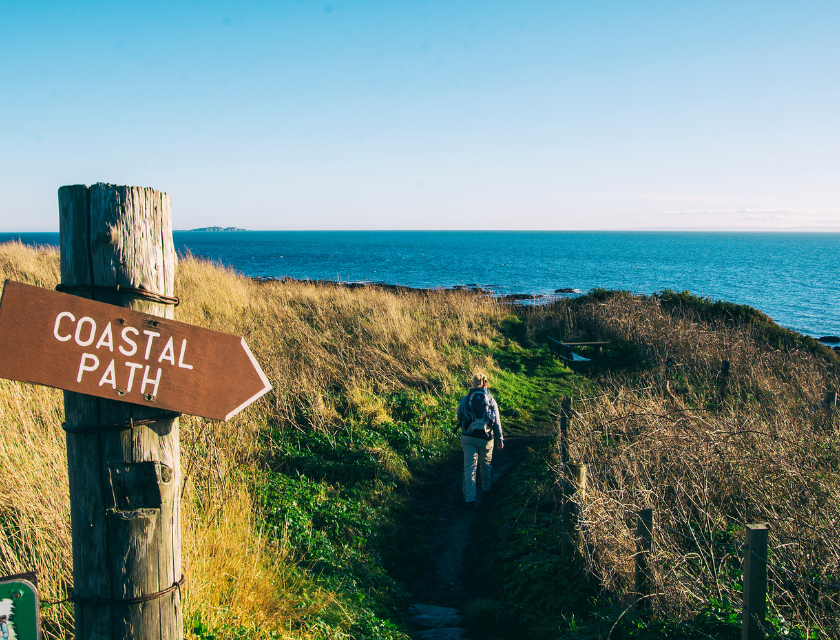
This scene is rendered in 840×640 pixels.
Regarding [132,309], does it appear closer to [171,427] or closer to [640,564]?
[171,427]

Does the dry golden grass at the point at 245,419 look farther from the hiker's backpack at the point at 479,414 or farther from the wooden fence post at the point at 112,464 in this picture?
the wooden fence post at the point at 112,464

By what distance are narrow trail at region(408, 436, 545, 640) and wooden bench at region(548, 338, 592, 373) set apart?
654cm

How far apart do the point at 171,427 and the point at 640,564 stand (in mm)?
3820

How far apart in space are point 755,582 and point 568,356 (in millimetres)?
11410

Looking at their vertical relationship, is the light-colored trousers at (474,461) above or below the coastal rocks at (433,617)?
above

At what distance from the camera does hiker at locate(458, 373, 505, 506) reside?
7078mm

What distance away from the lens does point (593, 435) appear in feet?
21.4

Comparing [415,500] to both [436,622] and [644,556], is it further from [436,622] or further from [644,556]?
[644,556]

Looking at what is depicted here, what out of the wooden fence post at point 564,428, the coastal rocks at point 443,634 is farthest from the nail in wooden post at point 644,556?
the wooden fence post at point 564,428

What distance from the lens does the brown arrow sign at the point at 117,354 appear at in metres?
1.47

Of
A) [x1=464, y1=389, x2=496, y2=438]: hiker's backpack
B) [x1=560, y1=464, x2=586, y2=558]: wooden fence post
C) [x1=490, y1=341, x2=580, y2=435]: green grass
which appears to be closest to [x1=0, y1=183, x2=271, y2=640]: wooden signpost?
[x1=560, y1=464, x2=586, y2=558]: wooden fence post

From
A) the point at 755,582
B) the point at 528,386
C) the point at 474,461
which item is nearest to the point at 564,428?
the point at 474,461

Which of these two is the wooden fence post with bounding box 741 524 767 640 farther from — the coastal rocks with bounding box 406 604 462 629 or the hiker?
the hiker

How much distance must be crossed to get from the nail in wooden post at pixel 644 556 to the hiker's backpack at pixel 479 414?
3241 millimetres
